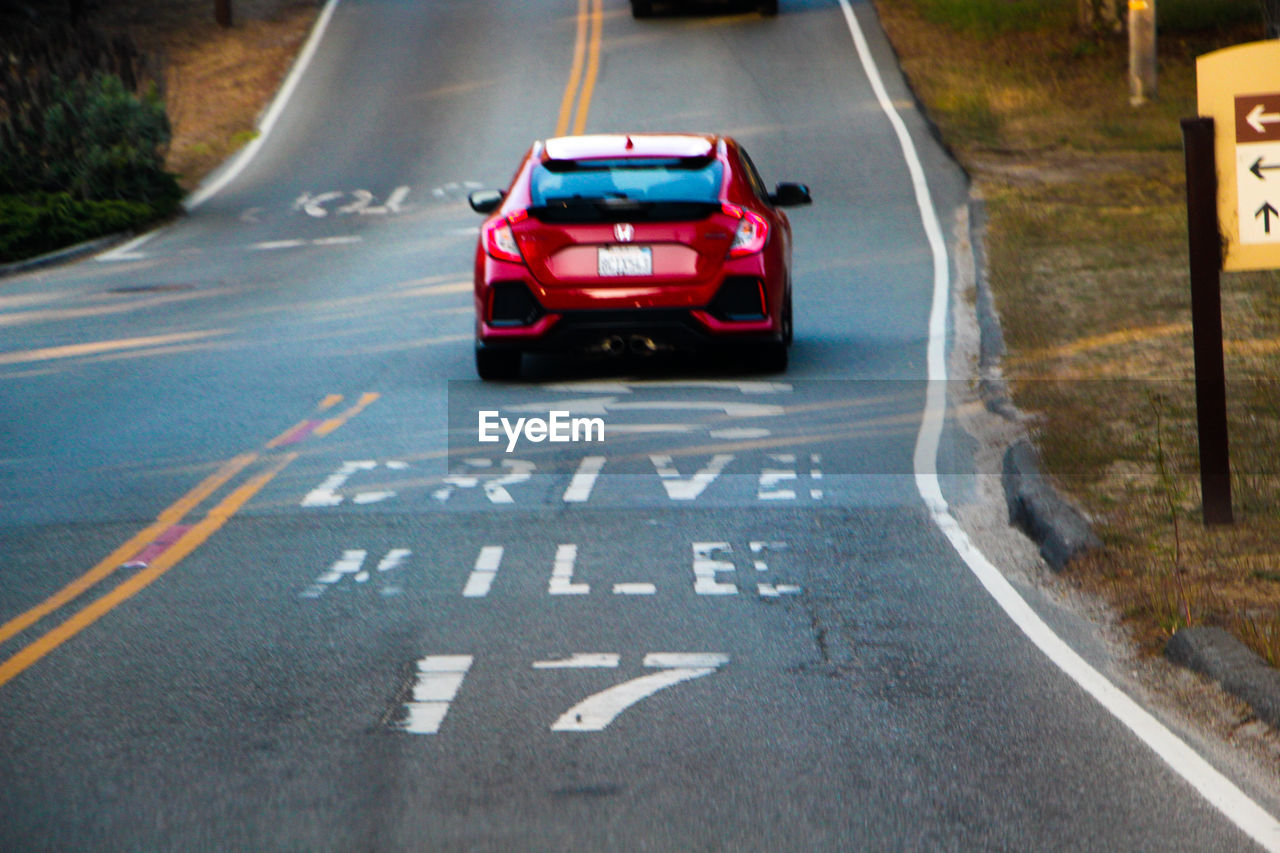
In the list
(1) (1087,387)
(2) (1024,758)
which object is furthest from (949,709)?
(1) (1087,387)

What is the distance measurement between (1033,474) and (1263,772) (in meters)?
4.25

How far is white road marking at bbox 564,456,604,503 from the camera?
998 cm

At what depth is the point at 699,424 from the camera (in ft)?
39.7

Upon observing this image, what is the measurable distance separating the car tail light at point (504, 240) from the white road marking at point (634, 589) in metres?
5.55

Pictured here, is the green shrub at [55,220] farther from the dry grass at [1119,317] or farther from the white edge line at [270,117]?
the dry grass at [1119,317]

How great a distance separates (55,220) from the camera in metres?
24.4

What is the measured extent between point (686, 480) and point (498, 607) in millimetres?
2900

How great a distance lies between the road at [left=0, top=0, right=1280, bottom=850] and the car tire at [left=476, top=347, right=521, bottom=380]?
0.23 metres

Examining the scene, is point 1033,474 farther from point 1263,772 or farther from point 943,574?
point 1263,772

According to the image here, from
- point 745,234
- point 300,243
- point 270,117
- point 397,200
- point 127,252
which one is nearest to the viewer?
point 745,234

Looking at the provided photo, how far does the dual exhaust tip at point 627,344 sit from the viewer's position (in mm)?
13102

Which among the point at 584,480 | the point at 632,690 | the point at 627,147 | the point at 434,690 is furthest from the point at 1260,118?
the point at 627,147

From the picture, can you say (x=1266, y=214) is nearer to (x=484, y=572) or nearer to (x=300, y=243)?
(x=484, y=572)

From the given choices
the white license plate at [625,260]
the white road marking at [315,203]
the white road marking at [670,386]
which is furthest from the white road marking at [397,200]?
the white license plate at [625,260]
